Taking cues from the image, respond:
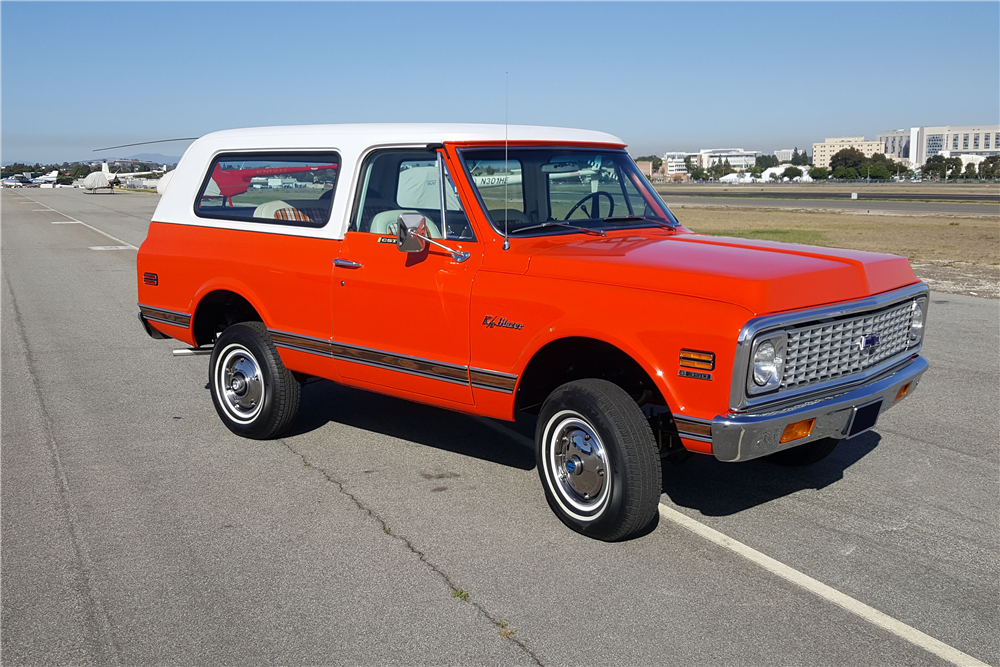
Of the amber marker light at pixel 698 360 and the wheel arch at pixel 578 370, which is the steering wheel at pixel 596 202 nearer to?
the wheel arch at pixel 578 370

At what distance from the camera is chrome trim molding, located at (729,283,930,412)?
3.88 metres

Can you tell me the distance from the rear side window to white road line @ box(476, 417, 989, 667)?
114 inches

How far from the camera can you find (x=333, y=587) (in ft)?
13.2

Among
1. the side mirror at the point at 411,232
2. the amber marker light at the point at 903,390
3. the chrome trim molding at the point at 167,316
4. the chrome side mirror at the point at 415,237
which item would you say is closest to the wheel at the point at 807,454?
the amber marker light at the point at 903,390

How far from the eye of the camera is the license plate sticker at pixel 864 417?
14.5 ft

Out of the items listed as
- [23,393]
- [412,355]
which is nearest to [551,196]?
[412,355]

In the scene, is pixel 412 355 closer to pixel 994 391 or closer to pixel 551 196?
pixel 551 196

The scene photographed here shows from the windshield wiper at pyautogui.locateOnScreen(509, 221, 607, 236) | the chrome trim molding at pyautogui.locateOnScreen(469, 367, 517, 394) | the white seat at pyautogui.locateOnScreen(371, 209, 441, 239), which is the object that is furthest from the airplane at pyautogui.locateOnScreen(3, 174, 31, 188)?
the chrome trim molding at pyautogui.locateOnScreen(469, 367, 517, 394)

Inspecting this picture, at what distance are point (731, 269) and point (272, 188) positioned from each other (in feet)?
11.2

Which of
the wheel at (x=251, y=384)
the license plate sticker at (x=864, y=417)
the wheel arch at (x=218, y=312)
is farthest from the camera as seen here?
the wheel arch at (x=218, y=312)

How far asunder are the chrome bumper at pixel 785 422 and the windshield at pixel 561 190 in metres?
1.76

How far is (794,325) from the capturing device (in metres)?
4.09

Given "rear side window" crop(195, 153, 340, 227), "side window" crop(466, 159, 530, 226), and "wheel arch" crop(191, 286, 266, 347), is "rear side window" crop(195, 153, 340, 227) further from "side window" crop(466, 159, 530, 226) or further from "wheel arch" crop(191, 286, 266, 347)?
"side window" crop(466, 159, 530, 226)

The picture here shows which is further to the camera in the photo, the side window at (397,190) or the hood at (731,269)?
the side window at (397,190)
